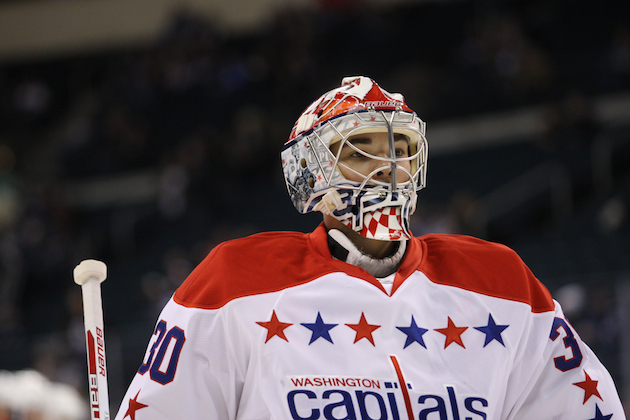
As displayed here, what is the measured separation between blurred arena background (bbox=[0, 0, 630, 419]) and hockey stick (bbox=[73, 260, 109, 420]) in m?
4.82

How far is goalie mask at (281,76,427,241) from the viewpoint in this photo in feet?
7.33


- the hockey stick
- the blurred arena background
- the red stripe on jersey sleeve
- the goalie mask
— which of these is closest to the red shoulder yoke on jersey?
the red stripe on jersey sleeve

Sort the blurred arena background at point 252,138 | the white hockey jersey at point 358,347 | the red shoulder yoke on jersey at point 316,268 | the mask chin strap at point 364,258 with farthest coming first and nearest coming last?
the blurred arena background at point 252,138
the mask chin strap at point 364,258
the red shoulder yoke on jersey at point 316,268
the white hockey jersey at point 358,347

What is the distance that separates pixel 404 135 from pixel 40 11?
36.8 feet

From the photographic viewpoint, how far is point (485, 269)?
228 centimetres

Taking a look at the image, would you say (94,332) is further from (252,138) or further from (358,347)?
(252,138)

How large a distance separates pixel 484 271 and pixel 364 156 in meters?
0.45

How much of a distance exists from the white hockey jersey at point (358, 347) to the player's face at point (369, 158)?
0.72ft

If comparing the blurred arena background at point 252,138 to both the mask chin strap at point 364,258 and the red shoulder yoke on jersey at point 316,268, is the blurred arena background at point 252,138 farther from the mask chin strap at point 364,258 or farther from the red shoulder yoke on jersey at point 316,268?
the mask chin strap at point 364,258

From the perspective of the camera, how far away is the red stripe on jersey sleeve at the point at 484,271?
224 centimetres

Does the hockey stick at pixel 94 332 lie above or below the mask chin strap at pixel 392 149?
below

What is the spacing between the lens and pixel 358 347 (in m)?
2.08

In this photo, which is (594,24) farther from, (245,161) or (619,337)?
(619,337)

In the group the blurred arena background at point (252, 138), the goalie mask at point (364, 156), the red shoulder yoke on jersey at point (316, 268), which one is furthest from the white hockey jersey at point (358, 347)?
the blurred arena background at point (252, 138)
